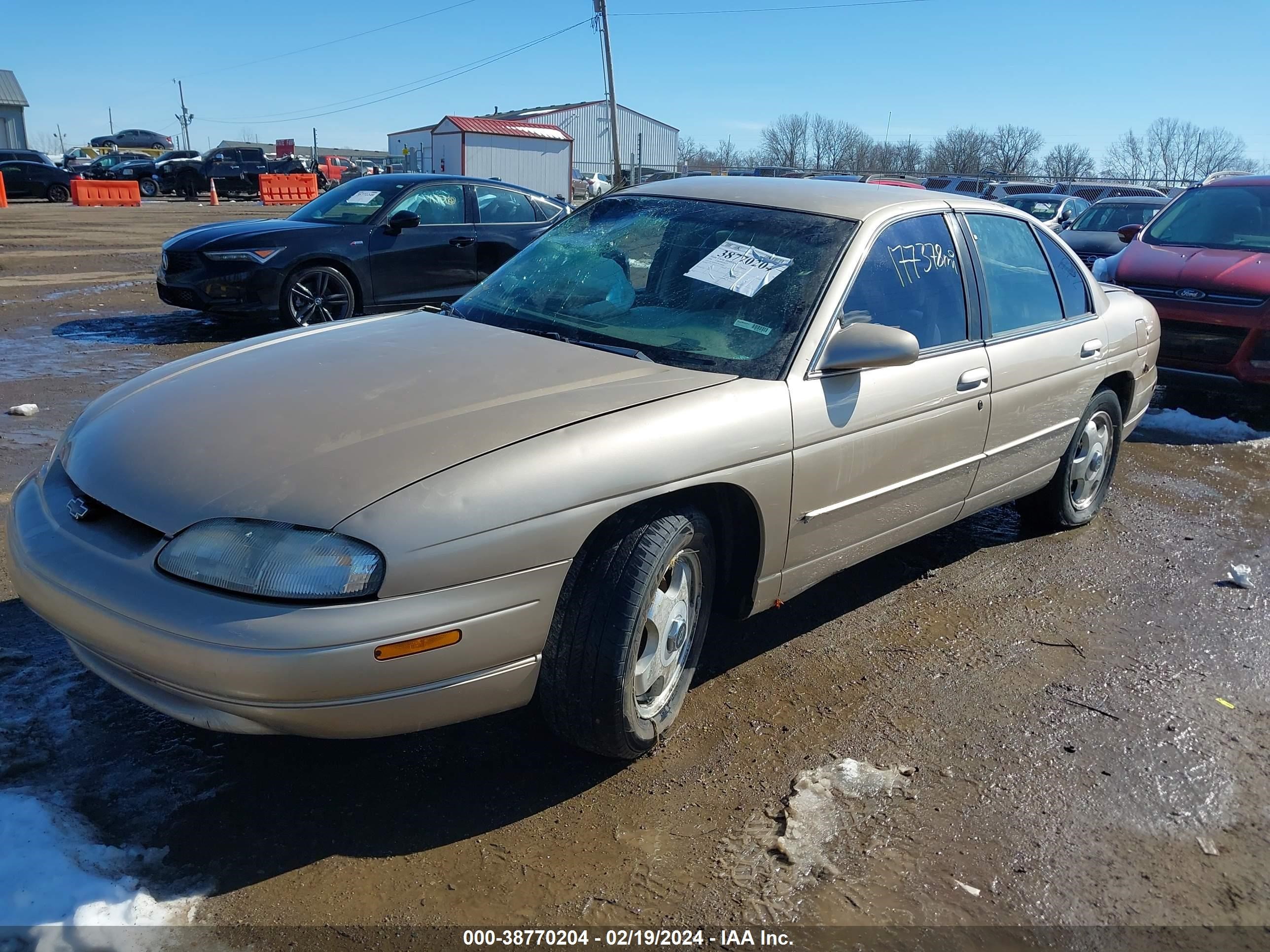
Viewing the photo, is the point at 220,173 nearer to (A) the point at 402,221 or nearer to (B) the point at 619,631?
(A) the point at 402,221

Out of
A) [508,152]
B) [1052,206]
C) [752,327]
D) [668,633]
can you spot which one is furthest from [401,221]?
[508,152]

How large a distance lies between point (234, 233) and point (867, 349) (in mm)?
6978

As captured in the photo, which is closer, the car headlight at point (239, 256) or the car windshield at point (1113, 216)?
the car headlight at point (239, 256)

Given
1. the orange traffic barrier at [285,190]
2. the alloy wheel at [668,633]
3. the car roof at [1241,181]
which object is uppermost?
the orange traffic barrier at [285,190]

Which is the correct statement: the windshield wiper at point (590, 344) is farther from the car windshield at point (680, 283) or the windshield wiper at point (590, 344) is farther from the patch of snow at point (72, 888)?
the patch of snow at point (72, 888)

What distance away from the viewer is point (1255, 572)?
4688mm

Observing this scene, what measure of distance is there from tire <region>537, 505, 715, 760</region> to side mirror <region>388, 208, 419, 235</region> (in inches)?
266

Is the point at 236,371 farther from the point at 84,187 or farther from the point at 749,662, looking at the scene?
the point at 84,187

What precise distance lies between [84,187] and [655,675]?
31550 millimetres

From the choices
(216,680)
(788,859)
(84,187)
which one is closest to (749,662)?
(788,859)

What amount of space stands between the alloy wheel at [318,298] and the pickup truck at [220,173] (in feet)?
95.5

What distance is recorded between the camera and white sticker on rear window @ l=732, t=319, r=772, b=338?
3.25m

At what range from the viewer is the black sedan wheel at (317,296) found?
27.8 ft

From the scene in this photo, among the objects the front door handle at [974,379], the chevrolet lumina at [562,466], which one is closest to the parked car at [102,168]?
the chevrolet lumina at [562,466]
